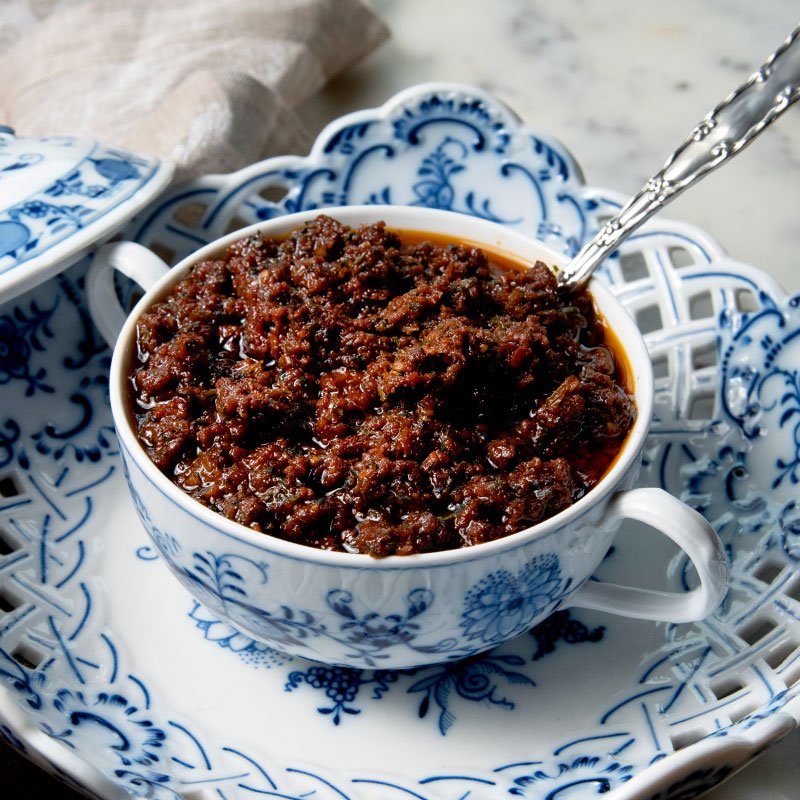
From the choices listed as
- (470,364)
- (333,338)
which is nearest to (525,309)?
(470,364)

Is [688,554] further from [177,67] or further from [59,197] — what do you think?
[177,67]

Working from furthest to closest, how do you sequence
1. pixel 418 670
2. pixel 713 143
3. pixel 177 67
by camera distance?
pixel 177 67 → pixel 713 143 → pixel 418 670

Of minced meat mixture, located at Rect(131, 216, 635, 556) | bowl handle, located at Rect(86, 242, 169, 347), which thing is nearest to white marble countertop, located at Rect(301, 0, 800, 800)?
bowl handle, located at Rect(86, 242, 169, 347)

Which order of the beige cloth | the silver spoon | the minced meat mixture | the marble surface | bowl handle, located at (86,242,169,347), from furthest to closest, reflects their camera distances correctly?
the marble surface → the beige cloth → bowl handle, located at (86,242,169,347) → the silver spoon → the minced meat mixture

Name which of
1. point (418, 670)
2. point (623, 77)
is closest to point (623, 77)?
point (623, 77)

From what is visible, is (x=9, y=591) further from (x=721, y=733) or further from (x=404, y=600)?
(x=721, y=733)

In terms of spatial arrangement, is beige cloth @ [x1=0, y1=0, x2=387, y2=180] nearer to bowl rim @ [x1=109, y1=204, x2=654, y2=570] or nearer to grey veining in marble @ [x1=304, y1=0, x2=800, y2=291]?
grey veining in marble @ [x1=304, y1=0, x2=800, y2=291]
